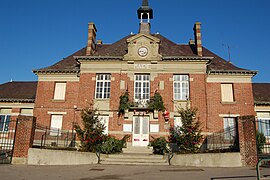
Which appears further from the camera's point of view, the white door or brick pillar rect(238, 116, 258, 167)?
the white door

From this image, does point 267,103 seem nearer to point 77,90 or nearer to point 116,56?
point 116,56

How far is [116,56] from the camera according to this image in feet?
65.8

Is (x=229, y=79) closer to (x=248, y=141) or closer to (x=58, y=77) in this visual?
Result: (x=248, y=141)

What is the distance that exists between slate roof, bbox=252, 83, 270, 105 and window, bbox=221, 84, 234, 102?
2771 mm

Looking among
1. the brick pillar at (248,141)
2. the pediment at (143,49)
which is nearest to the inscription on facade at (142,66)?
the pediment at (143,49)

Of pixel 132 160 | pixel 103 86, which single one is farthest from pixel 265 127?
pixel 103 86

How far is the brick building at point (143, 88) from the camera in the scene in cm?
1873

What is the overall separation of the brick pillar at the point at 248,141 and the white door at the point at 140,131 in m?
8.22

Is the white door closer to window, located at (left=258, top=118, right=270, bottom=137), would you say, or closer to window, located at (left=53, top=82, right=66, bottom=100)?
window, located at (left=53, top=82, right=66, bottom=100)

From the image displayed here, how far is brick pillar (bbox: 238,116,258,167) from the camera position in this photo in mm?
11234

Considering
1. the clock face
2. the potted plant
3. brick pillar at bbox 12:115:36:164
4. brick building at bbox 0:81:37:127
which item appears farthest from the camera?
brick building at bbox 0:81:37:127

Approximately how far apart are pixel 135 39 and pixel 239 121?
11.9 m

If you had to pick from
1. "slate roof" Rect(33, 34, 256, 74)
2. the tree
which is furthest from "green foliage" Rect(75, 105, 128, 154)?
"slate roof" Rect(33, 34, 256, 74)

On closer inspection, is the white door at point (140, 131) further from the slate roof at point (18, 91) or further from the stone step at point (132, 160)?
the slate roof at point (18, 91)
